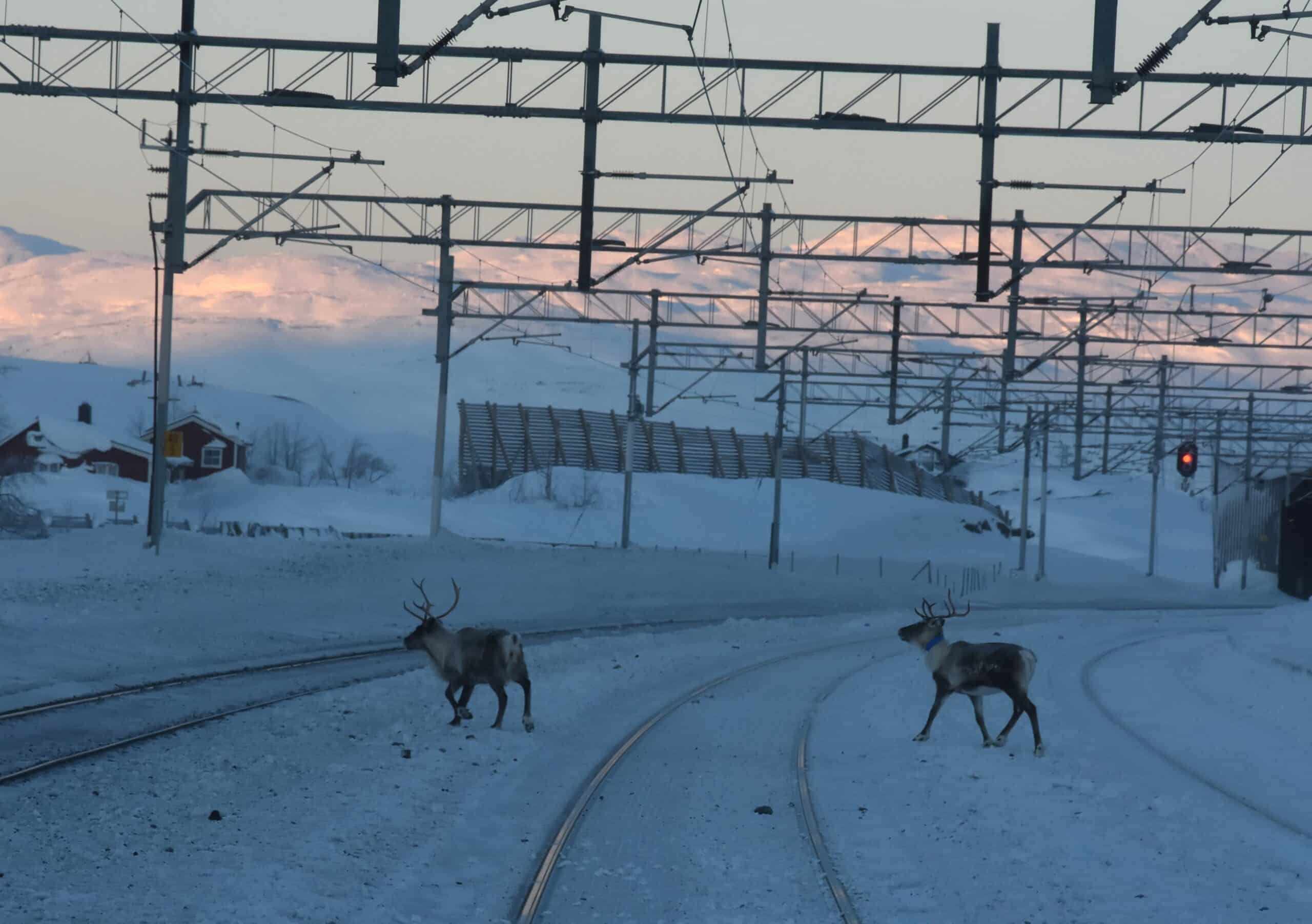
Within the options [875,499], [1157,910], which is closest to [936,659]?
[1157,910]

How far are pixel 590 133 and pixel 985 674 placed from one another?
11880 millimetres

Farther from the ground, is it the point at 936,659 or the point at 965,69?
the point at 965,69

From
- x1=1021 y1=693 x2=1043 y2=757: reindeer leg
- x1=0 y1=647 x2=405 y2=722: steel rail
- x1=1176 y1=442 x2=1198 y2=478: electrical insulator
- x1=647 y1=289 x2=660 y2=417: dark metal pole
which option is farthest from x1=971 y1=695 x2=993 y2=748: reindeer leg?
x1=1176 y1=442 x2=1198 y2=478: electrical insulator

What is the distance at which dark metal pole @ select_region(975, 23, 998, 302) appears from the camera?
979 inches

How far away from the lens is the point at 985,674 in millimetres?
17656

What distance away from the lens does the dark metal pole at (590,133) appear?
979 inches

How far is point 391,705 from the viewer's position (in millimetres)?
19484

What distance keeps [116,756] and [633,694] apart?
9973 millimetres

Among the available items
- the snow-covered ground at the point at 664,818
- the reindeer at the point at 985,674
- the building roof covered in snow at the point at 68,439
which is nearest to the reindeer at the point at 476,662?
the snow-covered ground at the point at 664,818

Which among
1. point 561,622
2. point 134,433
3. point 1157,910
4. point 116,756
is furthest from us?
point 134,433

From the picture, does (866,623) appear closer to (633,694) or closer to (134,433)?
(633,694)

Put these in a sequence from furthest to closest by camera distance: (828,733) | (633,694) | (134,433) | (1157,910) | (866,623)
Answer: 1. (134,433)
2. (866,623)
3. (633,694)
4. (828,733)
5. (1157,910)

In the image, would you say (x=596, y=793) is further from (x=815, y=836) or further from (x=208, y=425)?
(x=208, y=425)

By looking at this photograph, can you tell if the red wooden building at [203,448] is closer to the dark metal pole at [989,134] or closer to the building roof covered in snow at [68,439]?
the building roof covered in snow at [68,439]
